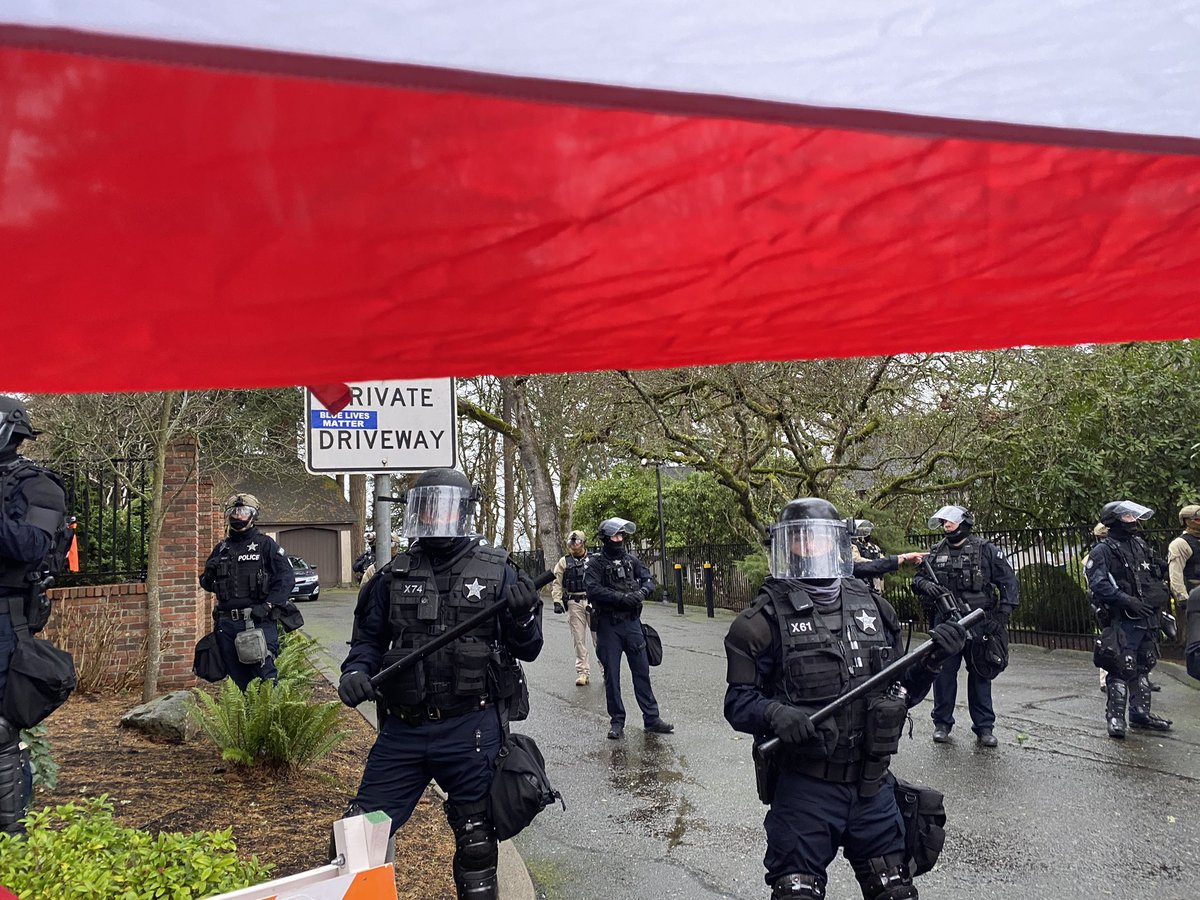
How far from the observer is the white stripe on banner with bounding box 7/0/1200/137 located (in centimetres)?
63

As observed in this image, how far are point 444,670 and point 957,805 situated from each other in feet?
13.3

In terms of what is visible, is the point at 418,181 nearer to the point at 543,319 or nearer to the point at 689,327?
the point at 543,319

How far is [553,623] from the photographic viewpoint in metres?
19.9

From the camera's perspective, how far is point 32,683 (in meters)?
4.43

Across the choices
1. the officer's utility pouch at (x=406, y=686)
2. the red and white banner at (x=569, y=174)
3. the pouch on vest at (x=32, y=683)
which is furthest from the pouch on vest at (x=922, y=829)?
the pouch on vest at (x=32, y=683)

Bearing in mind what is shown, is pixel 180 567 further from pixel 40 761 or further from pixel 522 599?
pixel 522 599

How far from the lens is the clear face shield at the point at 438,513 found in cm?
461

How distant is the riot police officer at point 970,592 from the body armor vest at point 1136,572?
99 centimetres

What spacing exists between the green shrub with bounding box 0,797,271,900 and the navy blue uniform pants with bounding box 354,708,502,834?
2.93ft

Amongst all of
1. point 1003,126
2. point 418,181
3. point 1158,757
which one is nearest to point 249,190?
point 418,181

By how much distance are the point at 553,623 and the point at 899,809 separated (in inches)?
645

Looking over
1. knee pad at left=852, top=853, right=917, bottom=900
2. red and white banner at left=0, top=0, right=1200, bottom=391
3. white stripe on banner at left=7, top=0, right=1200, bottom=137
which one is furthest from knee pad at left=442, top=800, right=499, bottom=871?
white stripe on banner at left=7, top=0, right=1200, bottom=137

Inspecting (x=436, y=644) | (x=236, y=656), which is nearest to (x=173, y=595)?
(x=236, y=656)

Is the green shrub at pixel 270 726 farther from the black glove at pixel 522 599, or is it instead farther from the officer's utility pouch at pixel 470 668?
the black glove at pixel 522 599
